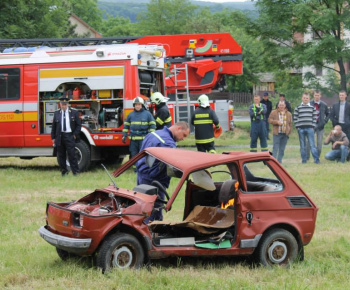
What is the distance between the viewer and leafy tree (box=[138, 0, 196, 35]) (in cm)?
7569

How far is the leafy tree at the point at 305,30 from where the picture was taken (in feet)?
86.4

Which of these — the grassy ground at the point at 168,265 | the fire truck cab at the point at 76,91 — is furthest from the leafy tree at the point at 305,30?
the grassy ground at the point at 168,265

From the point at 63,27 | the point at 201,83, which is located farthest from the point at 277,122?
the point at 63,27

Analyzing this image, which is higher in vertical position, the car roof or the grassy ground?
the car roof

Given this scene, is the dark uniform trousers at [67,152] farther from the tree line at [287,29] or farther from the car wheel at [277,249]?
the tree line at [287,29]

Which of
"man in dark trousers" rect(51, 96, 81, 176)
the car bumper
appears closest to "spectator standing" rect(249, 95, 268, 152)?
"man in dark trousers" rect(51, 96, 81, 176)

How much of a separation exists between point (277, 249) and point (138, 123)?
25.2ft

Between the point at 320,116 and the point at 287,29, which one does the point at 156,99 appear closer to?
the point at 320,116

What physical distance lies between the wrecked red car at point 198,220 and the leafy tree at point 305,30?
19339mm

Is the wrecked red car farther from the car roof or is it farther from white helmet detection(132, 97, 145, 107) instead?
white helmet detection(132, 97, 145, 107)

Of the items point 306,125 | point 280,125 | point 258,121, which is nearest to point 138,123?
point 280,125

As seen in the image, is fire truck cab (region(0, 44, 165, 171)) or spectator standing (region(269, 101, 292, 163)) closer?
fire truck cab (region(0, 44, 165, 171))

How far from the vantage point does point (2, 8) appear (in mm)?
27219

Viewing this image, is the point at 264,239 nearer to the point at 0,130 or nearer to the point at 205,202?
the point at 205,202
